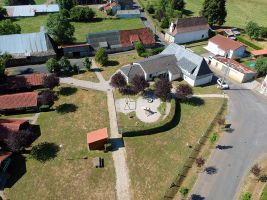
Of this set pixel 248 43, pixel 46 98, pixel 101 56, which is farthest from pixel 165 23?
pixel 46 98

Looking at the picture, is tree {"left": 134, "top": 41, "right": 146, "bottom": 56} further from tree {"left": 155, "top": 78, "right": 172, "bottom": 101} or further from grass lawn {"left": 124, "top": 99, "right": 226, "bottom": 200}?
grass lawn {"left": 124, "top": 99, "right": 226, "bottom": 200}

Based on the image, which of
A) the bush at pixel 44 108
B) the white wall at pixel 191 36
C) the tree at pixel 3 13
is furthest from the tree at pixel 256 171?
the tree at pixel 3 13

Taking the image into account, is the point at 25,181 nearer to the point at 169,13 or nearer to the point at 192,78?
the point at 192,78

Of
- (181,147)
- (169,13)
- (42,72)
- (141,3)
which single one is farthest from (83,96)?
(141,3)

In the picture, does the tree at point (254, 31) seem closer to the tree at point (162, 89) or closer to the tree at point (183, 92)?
the tree at point (183, 92)

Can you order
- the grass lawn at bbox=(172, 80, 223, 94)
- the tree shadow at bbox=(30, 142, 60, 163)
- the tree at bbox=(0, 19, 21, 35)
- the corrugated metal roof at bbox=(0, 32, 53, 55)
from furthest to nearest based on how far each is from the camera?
1. the tree at bbox=(0, 19, 21, 35)
2. the corrugated metal roof at bbox=(0, 32, 53, 55)
3. the grass lawn at bbox=(172, 80, 223, 94)
4. the tree shadow at bbox=(30, 142, 60, 163)

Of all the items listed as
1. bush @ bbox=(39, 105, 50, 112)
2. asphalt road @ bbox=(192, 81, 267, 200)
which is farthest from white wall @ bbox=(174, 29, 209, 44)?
bush @ bbox=(39, 105, 50, 112)

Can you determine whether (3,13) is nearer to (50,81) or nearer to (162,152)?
(50,81)
